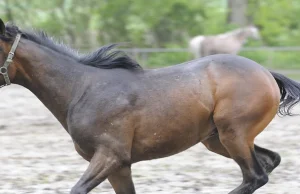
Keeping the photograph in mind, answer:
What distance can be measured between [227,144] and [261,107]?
42 centimetres

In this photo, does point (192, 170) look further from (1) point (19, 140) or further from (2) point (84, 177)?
(1) point (19, 140)

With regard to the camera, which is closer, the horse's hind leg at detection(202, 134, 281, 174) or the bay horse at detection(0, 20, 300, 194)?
the bay horse at detection(0, 20, 300, 194)

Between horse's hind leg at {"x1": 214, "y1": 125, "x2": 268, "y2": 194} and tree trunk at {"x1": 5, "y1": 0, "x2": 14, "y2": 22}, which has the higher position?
tree trunk at {"x1": 5, "y1": 0, "x2": 14, "y2": 22}

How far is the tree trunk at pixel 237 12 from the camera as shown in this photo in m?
26.7

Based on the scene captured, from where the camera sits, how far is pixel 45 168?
8.18 m

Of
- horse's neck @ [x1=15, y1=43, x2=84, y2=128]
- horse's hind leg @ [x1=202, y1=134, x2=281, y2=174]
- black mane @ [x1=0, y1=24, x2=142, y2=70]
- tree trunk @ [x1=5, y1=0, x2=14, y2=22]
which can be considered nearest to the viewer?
horse's neck @ [x1=15, y1=43, x2=84, y2=128]

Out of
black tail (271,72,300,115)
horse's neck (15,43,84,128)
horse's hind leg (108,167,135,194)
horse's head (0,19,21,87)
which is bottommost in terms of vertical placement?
horse's hind leg (108,167,135,194)

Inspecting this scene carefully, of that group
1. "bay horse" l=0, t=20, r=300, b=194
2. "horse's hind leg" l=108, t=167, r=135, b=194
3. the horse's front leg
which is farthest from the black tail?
the horse's front leg

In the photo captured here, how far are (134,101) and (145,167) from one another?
2.71 m

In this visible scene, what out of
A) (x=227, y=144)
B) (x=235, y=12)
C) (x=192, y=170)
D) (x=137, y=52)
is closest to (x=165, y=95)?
(x=227, y=144)

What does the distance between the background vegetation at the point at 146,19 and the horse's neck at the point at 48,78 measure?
19.9 metres

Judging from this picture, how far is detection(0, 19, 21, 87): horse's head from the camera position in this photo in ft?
18.2

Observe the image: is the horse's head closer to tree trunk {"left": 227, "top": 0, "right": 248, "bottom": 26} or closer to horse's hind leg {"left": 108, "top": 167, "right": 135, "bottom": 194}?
horse's hind leg {"left": 108, "top": 167, "right": 135, "bottom": 194}

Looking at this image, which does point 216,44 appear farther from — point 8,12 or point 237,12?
point 8,12
